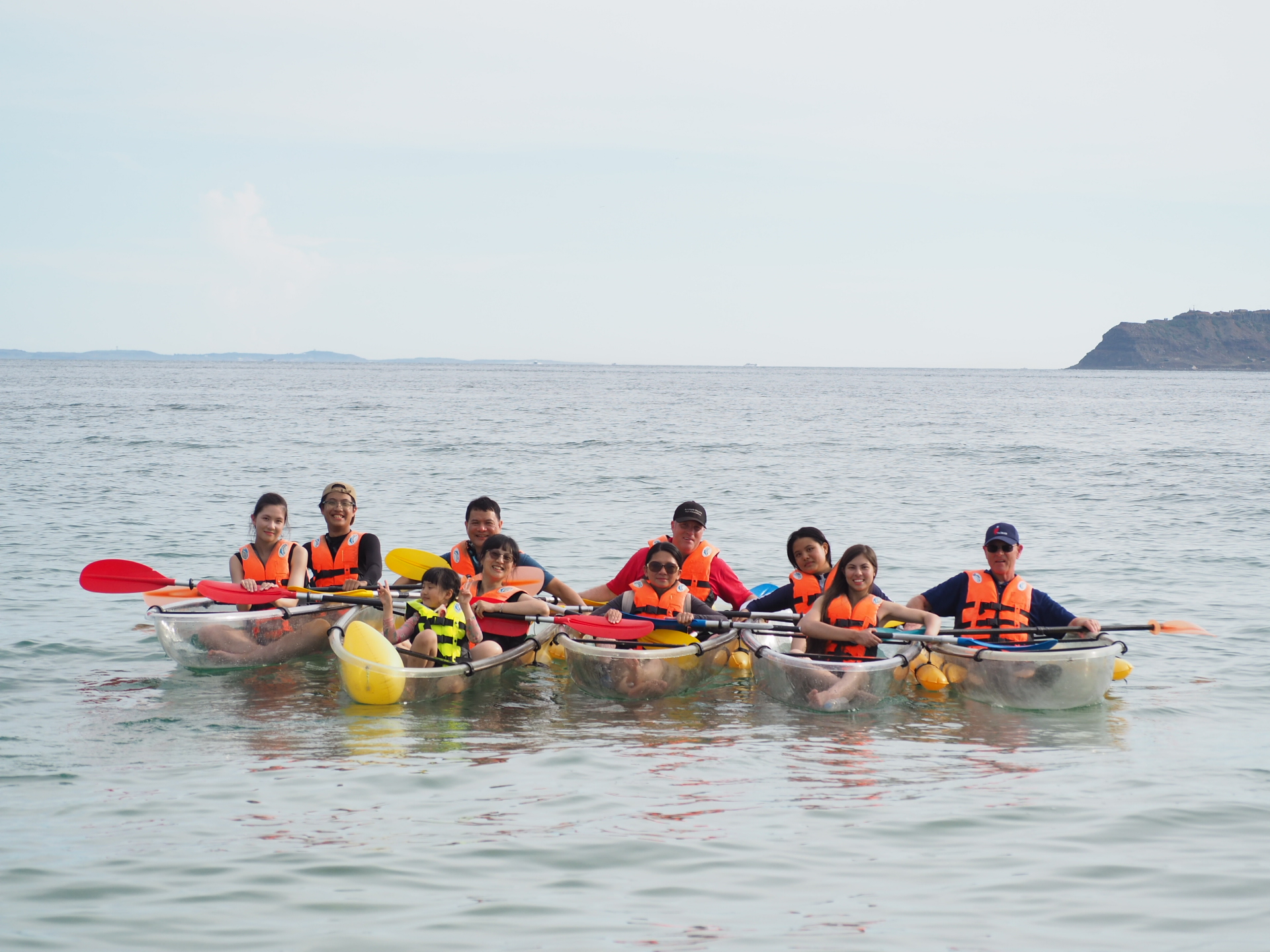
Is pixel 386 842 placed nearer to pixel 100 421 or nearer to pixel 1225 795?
pixel 1225 795

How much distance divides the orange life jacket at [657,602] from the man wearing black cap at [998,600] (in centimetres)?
165

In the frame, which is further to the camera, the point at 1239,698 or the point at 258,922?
the point at 1239,698

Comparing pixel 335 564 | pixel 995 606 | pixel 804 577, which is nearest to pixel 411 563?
pixel 335 564

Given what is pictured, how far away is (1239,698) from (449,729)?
18.6 feet

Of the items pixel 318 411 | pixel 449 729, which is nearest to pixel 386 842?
pixel 449 729

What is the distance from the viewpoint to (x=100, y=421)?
39.2 meters

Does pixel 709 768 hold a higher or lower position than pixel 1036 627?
lower

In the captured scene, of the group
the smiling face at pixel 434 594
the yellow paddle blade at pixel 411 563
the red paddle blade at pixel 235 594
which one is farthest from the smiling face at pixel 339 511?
the smiling face at pixel 434 594

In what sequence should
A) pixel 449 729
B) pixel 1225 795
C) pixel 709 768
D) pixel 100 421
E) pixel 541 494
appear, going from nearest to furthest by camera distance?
pixel 1225 795 → pixel 709 768 → pixel 449 729 → pixel 541 494 → pixel 100 421

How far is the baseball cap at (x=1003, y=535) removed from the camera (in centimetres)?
784

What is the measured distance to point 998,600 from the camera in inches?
312

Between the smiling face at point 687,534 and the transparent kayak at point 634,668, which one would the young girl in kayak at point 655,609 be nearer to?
the transparent kayak at point 634,668

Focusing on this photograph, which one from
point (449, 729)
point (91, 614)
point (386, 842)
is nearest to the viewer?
point (386, 842)

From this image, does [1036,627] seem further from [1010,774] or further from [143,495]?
[143,495]
